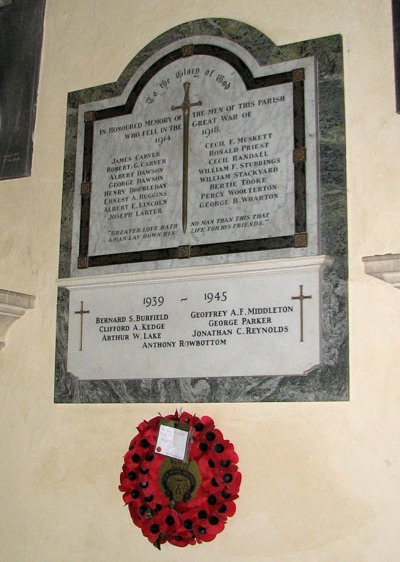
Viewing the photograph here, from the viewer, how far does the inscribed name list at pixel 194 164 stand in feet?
11.4

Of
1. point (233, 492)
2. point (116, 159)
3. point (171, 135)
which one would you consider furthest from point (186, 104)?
point (233, 492)

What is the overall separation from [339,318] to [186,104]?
1.28 metres

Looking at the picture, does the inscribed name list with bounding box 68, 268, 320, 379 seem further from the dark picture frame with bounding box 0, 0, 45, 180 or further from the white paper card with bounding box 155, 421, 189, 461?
the dark picture frame with bounding box 0, 0, 45, 180


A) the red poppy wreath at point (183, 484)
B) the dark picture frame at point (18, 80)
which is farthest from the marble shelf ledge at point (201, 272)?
the dark picture frame at point (18, 80)

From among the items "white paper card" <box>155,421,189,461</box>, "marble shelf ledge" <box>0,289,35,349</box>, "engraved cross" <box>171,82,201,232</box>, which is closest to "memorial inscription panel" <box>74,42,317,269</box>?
"engraved cross" <box>171,82,201,232</box>

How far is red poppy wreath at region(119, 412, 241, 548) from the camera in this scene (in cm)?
326

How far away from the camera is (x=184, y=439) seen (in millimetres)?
3357

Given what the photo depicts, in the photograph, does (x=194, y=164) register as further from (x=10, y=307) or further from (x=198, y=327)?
(x=10, y=307)

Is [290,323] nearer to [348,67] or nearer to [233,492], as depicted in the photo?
[233,492]

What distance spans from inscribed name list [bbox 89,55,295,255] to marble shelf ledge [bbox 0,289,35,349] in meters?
0.41

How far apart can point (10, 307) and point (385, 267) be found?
1.87 m

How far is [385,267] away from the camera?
2920 mm

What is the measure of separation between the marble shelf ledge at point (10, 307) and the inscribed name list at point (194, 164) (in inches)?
16.3

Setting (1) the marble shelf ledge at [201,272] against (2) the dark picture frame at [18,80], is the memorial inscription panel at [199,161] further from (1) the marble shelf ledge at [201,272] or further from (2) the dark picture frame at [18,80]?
(2) the dark picture frame at [18,80]
